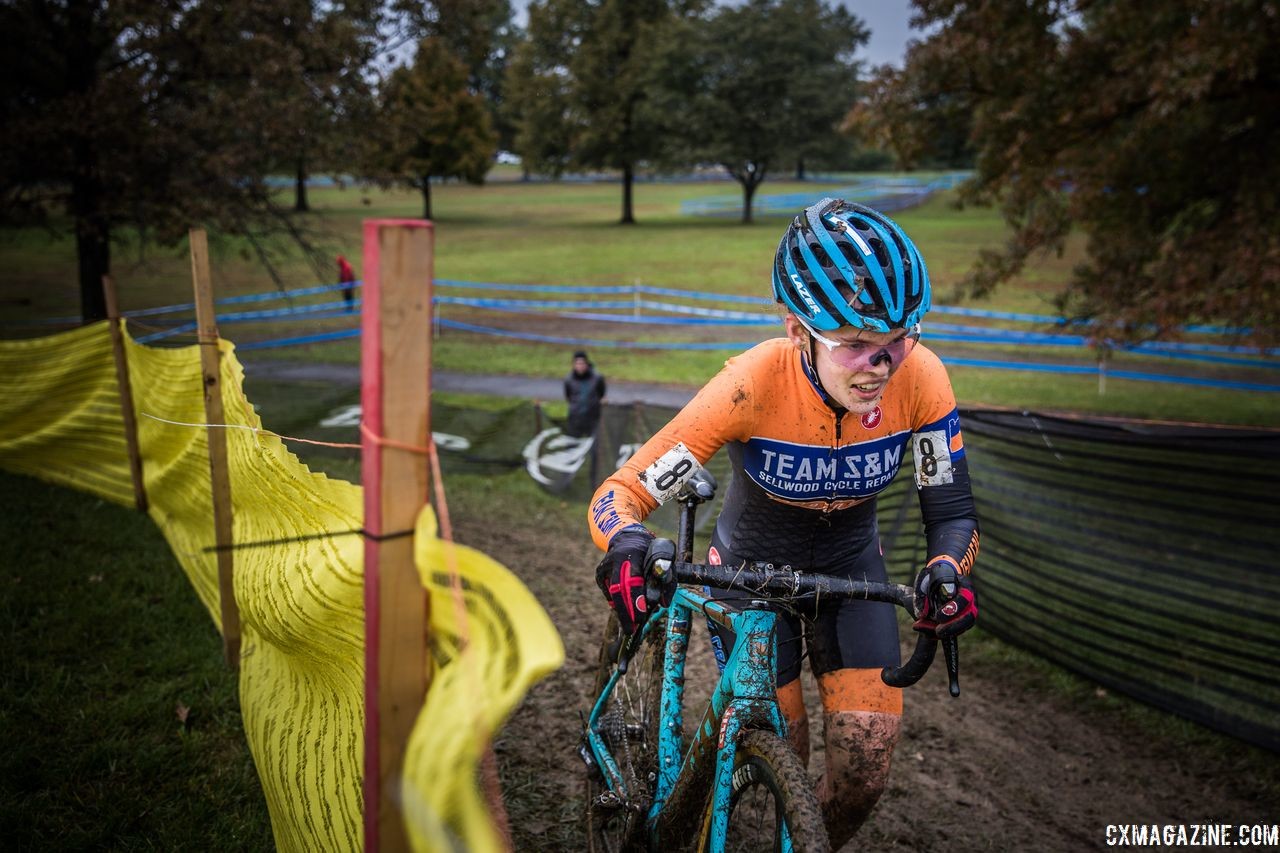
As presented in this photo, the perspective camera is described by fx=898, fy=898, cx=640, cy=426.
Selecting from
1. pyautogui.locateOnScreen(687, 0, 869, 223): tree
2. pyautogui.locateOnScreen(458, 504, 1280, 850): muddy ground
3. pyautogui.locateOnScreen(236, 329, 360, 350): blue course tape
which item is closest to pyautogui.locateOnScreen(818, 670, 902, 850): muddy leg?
pyautogui.locateOnScreen(458, 504, 1280, 850): muddy ground

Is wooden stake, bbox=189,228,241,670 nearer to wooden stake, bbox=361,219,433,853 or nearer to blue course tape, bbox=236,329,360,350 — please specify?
wooden stake, bbox=361,219,433,853

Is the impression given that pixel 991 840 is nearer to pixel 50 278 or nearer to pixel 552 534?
pixel 552 534

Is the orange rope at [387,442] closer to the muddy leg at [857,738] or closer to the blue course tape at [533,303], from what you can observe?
the muddy leg at [857,738]

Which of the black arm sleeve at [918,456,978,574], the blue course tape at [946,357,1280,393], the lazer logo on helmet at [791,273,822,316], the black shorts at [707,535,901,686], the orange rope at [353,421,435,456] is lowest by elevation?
the blue course tape at [946,357,1280,393]

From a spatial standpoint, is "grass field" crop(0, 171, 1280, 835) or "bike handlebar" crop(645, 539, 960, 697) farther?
"grass field" crop(0, 171, 1280, 835)

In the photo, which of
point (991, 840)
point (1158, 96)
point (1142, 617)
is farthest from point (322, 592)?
point (1158, 96)

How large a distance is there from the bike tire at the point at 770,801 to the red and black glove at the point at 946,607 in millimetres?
551

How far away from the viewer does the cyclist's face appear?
2758mm

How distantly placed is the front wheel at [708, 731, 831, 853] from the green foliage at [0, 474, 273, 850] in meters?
2.06

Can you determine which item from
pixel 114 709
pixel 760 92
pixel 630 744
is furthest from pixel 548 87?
pixel 630 744

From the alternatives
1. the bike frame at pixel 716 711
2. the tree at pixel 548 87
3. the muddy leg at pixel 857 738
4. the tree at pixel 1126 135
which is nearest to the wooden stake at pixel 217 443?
the bike frame at pixel 716 711

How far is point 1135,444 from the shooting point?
5672 millimetres

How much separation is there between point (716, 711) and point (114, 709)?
332 centimetres

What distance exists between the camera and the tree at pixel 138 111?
11.9 m
